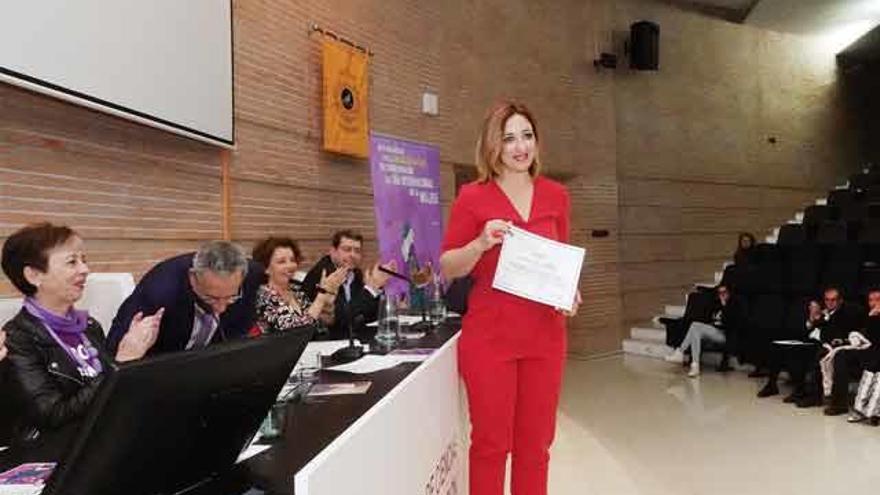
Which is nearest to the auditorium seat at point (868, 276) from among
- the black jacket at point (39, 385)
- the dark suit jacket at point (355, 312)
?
the dark suit jacket at point (355, 312)

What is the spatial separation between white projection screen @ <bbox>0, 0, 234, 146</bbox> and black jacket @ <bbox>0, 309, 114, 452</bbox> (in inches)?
37.6

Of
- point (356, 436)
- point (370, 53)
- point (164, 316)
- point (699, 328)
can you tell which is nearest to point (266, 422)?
point (356, 436)

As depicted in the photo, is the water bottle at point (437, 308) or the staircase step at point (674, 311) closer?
the water bottle at point (437, 308)

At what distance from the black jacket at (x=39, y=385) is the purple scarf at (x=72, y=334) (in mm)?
19

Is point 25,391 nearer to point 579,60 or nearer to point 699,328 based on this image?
point 699,328

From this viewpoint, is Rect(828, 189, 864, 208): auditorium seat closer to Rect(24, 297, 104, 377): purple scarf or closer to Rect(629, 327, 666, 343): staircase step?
Rect(629, 327, 666, 343): staircase step

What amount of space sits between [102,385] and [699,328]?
671 centimetres

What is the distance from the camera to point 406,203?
17.0ft

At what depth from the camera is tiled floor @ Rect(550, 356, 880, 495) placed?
11.6ft

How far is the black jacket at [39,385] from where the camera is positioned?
154 centimetres

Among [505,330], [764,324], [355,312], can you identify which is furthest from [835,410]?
[505,330]

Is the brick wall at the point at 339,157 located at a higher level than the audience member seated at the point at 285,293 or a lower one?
higher

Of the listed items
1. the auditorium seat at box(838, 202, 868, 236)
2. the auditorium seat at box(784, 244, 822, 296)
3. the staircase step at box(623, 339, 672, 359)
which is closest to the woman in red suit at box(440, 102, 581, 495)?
the auditorium seat at box(784, 244, 822, 296)

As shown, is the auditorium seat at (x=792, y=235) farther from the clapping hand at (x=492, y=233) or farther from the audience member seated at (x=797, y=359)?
the clapping hand at (x=492, y=233)
